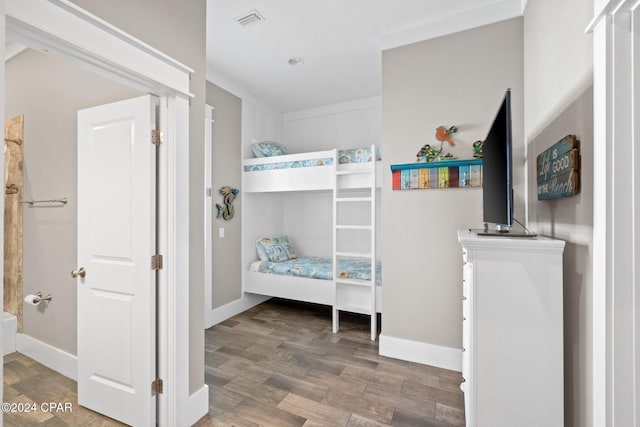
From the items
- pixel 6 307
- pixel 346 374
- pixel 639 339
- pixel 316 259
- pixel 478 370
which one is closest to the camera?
pixel 639 339

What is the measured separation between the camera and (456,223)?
7.86 feet

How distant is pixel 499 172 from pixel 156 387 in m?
2.30

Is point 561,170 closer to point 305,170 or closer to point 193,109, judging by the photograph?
point 193,109

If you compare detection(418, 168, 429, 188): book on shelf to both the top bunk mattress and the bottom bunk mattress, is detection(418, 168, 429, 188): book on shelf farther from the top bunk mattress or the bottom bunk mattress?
the bottom bunk mattress

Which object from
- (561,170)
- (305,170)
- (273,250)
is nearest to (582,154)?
(561,170)

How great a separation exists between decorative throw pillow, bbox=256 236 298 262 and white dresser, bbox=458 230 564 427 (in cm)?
300

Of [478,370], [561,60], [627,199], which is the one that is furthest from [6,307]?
[561,60]

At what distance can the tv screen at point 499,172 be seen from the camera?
1.36 m

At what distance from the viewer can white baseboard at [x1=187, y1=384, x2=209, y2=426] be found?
1.75 m

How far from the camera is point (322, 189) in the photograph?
3.43 m

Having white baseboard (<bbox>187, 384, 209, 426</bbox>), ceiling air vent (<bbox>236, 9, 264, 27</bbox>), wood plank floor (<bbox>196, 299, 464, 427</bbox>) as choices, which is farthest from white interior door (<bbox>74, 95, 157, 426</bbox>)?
ceiling air vent (<bbox>236, 9, 264, 27</bbox>)

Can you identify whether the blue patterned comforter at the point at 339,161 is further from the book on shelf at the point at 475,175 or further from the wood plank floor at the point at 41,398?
the wood plank floor at the point at 41,398

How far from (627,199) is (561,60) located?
892mm

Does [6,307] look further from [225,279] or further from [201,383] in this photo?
[201,383]
